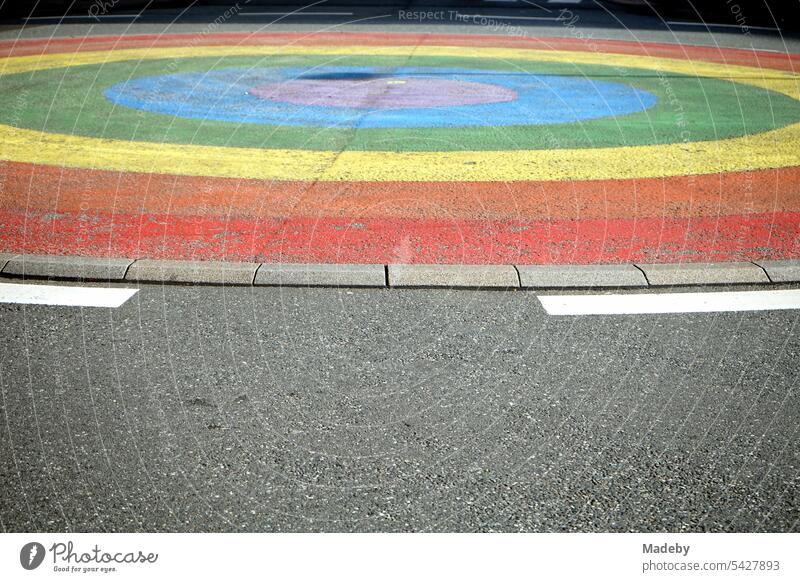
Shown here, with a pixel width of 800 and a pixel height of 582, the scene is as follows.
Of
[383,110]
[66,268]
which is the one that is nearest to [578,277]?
[66,268]

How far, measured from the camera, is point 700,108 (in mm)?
11523

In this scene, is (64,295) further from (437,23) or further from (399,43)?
(437,23)

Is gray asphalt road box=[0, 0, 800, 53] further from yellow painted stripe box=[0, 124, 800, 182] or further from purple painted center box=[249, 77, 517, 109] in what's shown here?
yellow painted stripe box=[0, 124, 800, 182]

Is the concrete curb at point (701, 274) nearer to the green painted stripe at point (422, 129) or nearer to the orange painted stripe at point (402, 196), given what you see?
the orange painted stripe at point (402, 196)

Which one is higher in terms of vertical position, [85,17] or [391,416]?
[391,416]

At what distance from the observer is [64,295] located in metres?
5.15

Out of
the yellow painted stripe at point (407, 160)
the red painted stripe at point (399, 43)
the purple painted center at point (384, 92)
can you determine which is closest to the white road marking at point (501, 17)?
the red painted stripe at point (399, 43)

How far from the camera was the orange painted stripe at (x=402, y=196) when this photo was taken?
671 centimetres

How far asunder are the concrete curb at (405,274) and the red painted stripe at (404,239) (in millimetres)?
187

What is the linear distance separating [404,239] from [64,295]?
2257mm

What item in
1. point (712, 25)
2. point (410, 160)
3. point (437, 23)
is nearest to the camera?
point (410, 160)
